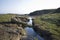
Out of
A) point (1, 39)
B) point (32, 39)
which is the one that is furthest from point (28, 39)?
point (1, 39)

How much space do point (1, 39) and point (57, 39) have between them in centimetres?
1718

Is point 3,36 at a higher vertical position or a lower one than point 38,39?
higher

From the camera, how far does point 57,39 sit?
122ft

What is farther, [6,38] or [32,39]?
[32,39]

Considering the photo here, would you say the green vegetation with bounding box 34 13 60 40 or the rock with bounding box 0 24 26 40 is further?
the green vegetation with bounding box 34 13 60 40

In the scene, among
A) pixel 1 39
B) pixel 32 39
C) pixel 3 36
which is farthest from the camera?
pixel 32 39

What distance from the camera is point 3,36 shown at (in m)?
39.7

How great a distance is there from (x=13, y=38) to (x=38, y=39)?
35.1 ft

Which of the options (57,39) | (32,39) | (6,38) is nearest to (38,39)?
(32,39)

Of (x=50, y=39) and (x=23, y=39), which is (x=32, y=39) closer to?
(x=23, y=39)

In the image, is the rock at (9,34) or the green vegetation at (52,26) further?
the green vegetation at (52,26)

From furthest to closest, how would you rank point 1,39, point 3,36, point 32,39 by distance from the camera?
point 32,39 → point 3,36 → point 1,39

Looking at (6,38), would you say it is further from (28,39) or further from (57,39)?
(57,39)

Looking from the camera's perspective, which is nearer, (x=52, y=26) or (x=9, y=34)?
(x=9, y=34)
